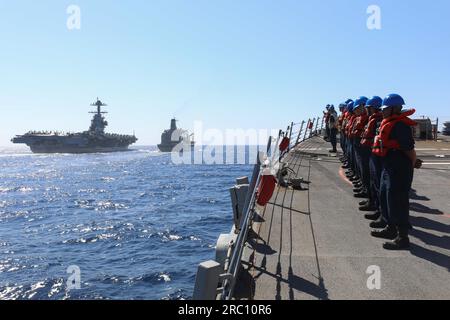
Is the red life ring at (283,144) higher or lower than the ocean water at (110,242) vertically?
higher

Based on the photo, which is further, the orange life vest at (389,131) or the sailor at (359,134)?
the sailor at (359,134)

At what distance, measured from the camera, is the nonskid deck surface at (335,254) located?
4500 mm

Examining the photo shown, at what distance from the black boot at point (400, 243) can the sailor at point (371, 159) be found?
1.13 m

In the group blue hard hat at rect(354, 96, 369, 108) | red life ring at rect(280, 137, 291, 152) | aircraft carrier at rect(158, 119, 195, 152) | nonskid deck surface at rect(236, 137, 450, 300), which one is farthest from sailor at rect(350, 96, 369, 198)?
aircraft carrier at rect(158, 119, 195, 152)

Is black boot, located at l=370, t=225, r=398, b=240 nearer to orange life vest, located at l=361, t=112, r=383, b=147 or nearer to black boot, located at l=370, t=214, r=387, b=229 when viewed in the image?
black boot, located at l=370, t=214, r=387, b=229

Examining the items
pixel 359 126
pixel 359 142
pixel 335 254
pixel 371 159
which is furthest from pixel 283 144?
pixel 335 254

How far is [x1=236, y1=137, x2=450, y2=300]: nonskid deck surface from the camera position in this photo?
4500 mm

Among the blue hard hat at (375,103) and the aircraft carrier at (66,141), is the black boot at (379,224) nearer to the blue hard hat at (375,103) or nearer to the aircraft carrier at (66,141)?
the blue hard hat at (375,103)

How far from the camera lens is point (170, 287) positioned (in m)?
12.1

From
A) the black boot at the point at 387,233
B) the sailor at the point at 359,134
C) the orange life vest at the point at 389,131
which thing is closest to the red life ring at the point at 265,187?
the orange life vest at the point at 389,131

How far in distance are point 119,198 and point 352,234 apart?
1123 inches

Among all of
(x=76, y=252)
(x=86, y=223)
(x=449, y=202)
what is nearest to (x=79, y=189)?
(x=86, y=223)
